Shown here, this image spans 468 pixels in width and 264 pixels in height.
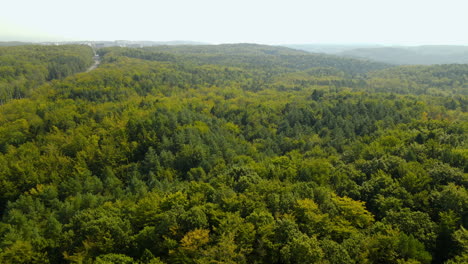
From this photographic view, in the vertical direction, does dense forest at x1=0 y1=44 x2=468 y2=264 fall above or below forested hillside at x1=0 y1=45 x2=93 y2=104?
below

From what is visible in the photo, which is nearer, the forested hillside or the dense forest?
the dense forest

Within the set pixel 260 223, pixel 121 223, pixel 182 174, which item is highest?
pixel 260 223

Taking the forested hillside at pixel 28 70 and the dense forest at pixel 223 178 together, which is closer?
the dense forest at pixel 223 178

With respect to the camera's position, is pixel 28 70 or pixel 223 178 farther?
pixel 28 70

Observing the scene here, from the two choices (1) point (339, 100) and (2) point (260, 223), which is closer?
(2) point (260, 223)

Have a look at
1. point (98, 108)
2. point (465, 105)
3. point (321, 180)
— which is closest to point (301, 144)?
point (321, 180)

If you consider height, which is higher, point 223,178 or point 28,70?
point 28,70

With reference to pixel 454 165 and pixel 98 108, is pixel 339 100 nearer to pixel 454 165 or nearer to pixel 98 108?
pixel 454 165

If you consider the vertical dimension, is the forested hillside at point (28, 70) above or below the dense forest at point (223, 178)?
above
